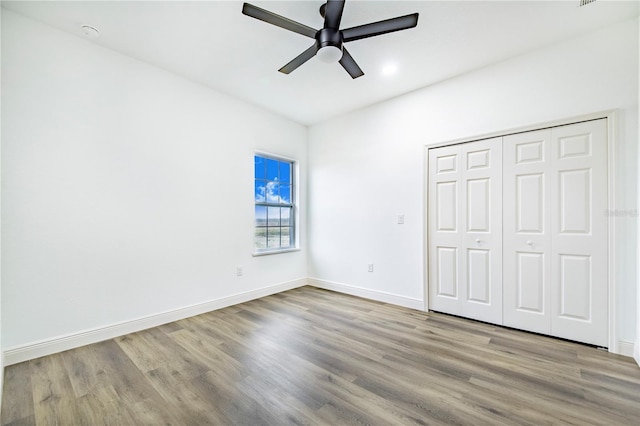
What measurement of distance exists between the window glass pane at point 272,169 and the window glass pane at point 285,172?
12 cm

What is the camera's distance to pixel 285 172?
4645mm

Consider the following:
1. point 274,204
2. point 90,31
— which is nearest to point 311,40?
point 90,31

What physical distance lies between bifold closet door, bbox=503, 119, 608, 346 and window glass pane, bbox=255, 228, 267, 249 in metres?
3.17

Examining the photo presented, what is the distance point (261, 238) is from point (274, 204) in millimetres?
600

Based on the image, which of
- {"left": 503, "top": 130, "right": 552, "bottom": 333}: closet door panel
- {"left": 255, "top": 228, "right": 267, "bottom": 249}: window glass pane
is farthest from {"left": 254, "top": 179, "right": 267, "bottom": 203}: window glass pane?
{"left": 503, "top": 130, "right": 552, "bottom": 333}: closet door panel

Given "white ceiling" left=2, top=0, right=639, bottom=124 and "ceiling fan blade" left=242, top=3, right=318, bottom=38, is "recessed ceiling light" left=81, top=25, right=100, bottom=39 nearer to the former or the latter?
"white ceiling" left=2, top=0, right=639, bottom=124

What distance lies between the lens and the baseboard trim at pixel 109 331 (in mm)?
2215

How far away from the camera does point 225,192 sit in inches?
143

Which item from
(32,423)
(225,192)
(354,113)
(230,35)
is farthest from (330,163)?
(32,423)

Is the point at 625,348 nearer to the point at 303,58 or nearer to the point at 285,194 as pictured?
the point at 303,58

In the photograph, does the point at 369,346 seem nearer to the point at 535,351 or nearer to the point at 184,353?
the point at 535,351

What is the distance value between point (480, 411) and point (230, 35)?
3499 millimetres

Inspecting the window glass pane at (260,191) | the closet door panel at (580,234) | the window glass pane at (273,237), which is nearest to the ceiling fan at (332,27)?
the closet door panel at (580,234)

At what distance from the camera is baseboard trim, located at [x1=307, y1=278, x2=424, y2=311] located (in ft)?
11.5
